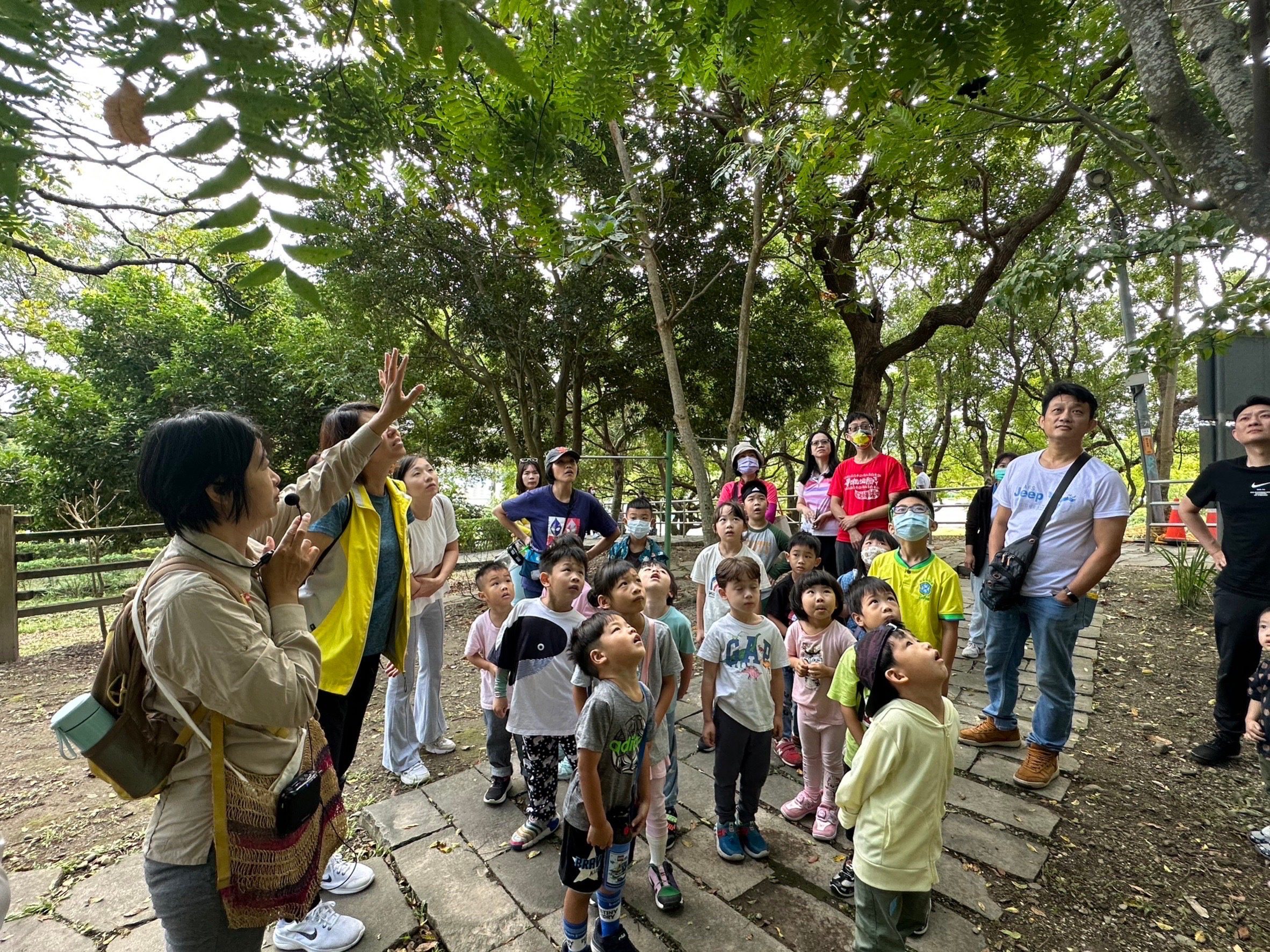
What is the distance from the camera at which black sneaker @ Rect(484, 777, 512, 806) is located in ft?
9.48

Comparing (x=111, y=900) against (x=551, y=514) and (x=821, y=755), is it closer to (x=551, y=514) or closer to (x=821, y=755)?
(x=551, y=514)

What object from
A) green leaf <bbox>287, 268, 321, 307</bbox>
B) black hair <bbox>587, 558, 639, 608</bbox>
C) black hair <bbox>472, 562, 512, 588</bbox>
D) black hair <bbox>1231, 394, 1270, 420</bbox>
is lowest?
black hair <bbox>472, 562, 512, 588</bbox>

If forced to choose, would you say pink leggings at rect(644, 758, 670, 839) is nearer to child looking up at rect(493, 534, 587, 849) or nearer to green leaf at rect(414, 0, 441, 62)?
child looking up at rect(493, 534, 587, 849)

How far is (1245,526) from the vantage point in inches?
122

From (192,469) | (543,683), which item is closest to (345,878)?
(543,683)

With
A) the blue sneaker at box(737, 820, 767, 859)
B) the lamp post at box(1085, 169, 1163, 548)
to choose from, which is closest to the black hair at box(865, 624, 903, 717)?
the blue sneaker at box(737, 820, 767, 859)

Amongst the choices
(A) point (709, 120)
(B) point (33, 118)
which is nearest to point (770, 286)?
(A) point (709, 120)

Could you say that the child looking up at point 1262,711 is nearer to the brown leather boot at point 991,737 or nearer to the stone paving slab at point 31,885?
the brown leather boot at point 991,737

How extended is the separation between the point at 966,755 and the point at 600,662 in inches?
101

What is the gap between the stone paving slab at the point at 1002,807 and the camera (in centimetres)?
268

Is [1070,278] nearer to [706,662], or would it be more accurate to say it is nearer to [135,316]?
[706,662]

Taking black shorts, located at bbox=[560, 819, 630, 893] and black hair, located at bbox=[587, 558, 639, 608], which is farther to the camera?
black hair, located at bbox=[587, 558, 639, 608]

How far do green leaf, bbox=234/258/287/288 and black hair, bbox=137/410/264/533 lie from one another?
37 cm

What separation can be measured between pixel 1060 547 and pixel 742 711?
1839mm
